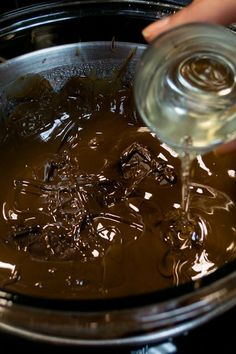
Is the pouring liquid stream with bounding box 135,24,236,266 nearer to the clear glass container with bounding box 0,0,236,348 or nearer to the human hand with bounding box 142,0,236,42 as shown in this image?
the human hand with bounding box 142,0,236,42

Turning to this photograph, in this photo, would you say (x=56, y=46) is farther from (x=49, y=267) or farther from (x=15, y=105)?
(x=49, y=267)

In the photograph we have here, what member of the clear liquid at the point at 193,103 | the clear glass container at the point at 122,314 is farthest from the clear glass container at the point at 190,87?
the clear glass container at the point at 122,314

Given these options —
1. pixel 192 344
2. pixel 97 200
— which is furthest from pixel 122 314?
pixel 97 200

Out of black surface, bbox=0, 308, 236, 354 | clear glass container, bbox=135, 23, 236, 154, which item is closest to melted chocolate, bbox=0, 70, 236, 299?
black surface, bbox=0, 308, 236, 354

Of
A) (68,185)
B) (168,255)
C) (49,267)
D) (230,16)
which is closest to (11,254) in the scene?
(49,267)

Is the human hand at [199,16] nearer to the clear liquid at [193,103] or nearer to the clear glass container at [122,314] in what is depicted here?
the clear liquid at [193,103]

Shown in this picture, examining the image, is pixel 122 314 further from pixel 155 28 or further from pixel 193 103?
pixel 155 28

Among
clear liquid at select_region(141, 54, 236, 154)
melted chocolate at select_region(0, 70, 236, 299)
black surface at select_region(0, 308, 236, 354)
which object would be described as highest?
clear liquid at select_region(141, 54, 236, 154)
